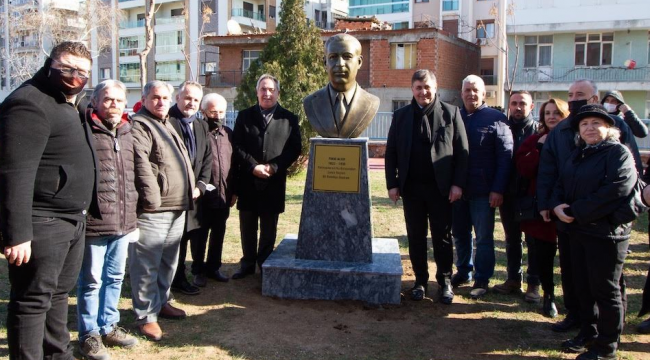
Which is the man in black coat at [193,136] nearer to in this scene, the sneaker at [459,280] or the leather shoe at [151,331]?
the leather shoe at [151,331]

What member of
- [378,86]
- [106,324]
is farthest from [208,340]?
[378,86]

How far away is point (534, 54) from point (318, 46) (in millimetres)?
16250

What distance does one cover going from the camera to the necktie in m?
5.04

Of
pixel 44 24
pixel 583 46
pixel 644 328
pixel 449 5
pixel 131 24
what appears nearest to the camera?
pixel 644 328

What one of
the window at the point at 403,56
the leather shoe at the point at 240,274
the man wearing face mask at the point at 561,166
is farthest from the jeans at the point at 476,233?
the window at the point at 403,56

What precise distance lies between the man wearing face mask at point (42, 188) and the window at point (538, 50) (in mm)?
25087

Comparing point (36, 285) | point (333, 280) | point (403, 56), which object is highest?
point (403, 56)

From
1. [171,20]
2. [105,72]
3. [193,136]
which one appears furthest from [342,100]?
[105,72]

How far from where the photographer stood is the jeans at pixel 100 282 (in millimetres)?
3580

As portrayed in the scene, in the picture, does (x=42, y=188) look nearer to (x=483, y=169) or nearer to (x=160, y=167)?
(x=160, y=167)

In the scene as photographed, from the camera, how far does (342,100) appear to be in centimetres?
507

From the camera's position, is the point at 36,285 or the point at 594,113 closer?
the point at 36,285

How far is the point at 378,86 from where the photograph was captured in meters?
23.8

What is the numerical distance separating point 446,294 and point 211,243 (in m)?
2.31
